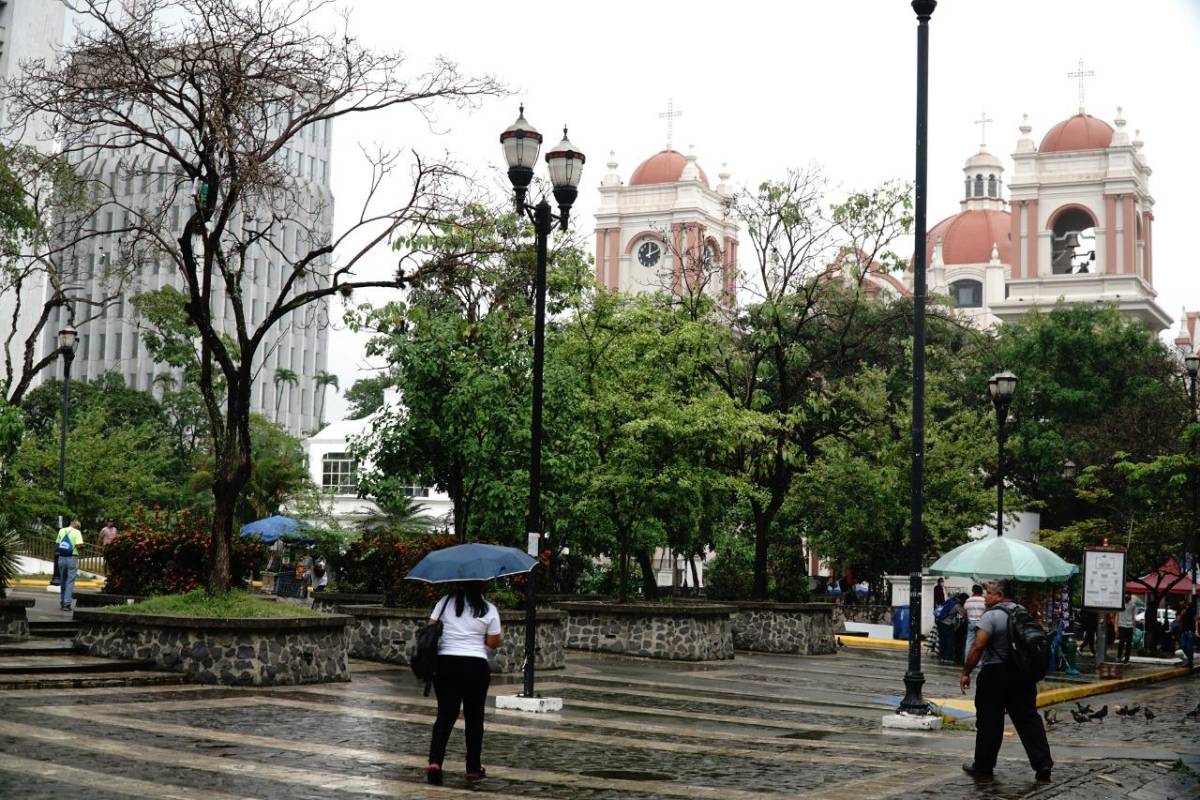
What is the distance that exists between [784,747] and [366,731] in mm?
3885

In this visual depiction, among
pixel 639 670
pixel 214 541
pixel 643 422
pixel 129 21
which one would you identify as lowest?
pixel 639 670

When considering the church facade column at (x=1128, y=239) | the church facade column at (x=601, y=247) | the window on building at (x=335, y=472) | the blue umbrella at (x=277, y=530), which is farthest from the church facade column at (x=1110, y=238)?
the blue umbrella at (x=277, y=530)

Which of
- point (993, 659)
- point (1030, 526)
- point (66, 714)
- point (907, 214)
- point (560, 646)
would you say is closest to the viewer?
point (993, 659)

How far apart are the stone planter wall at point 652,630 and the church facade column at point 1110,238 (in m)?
67.8

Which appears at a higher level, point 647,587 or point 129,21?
point 129,21

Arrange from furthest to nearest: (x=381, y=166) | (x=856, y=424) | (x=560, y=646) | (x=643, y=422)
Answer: (x=856, y=424) → (x=643, y=422) → (x=560, y=646) → (x=381, y=166)

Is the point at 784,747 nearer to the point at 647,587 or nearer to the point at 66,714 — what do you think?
the point at 66,714

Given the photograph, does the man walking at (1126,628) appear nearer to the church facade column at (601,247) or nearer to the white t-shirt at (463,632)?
the white t-shirt at (463,632)

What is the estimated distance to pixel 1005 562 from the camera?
71.8 ft

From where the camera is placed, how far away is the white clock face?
104938 millimetres

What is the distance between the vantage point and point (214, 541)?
18.6m

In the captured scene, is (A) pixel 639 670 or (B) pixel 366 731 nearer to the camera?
(B) pixel 366 731

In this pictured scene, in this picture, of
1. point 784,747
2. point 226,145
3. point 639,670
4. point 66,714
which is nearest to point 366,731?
point 66,714

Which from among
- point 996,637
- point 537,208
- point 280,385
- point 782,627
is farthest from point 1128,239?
point 996,637
